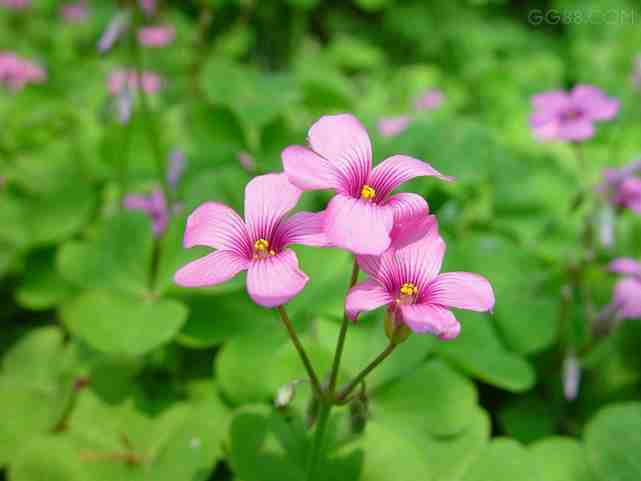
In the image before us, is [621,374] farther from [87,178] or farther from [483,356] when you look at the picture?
[87,178]

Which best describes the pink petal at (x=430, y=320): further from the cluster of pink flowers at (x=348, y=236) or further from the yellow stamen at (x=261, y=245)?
the yellow stamen at (x=261, y=245)

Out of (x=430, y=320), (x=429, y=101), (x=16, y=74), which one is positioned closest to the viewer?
(x=430, y=320)

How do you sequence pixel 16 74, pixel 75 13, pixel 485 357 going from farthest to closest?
pixel 75 13, pixel 16 74, pixel 485 357

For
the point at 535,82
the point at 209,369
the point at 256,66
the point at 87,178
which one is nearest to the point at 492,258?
the point at 209,369

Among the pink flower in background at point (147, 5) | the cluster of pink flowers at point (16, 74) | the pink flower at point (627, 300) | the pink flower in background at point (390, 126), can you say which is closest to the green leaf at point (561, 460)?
the pink flower at point (627, 300)

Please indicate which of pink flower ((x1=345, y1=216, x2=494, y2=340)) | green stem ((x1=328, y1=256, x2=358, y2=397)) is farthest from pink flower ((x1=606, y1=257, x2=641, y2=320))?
green stem ((x1=328, y1=256, x2=358, y2=397))

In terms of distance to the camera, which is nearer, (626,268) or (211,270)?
(211,270)

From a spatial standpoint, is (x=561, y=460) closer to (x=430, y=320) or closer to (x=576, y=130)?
(x=430, y=320)

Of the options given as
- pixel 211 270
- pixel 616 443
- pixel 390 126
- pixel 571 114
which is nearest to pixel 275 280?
pixel 211 270
